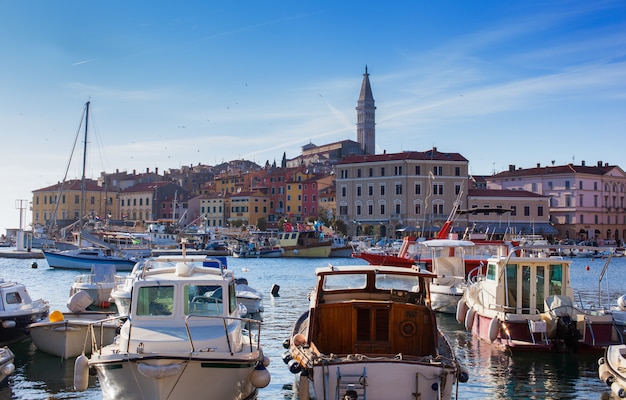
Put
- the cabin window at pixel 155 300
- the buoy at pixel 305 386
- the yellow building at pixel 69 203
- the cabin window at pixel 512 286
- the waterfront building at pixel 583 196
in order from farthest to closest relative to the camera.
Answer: the yellow building at pixel 69 203 < the waterfront building at pixel 583 196 < the cabin window at pixel 512 286 < the cabin window at pixel 155 300 < the buoy at pixel 305 386

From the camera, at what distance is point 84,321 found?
1880 cm

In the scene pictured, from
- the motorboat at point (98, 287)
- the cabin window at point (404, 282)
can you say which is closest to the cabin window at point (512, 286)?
the cabin window at point (404, 282)

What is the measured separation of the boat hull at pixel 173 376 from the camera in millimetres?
11773

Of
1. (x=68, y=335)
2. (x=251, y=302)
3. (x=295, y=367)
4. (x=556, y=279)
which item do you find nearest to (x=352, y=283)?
(x=251, y=302)

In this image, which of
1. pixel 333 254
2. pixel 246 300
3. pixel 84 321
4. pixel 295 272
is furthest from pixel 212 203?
pixel 84 321

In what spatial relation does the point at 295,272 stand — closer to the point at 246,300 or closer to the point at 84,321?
the point at 246,300

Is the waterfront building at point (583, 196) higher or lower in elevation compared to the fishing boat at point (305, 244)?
higher

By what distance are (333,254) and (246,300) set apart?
188ft

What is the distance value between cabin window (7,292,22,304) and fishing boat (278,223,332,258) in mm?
63302

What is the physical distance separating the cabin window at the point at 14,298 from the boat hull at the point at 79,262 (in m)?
34.9

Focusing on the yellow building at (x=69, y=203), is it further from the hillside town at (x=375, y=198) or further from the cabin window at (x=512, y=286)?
the cabin window at (x=512, y=286)

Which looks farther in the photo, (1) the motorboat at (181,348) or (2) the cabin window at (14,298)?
(2) the cabin window at (14,298)

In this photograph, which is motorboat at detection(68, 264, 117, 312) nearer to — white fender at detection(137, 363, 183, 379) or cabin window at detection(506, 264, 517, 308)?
cabin window at detection(506, 264, 517, 308)

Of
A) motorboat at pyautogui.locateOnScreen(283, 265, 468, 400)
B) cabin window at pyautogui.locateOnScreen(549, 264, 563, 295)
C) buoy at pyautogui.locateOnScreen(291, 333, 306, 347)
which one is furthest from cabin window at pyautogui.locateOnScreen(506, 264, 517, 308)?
buoy at pyautogui.locateOnScreen(291, 333, 306, 347)
